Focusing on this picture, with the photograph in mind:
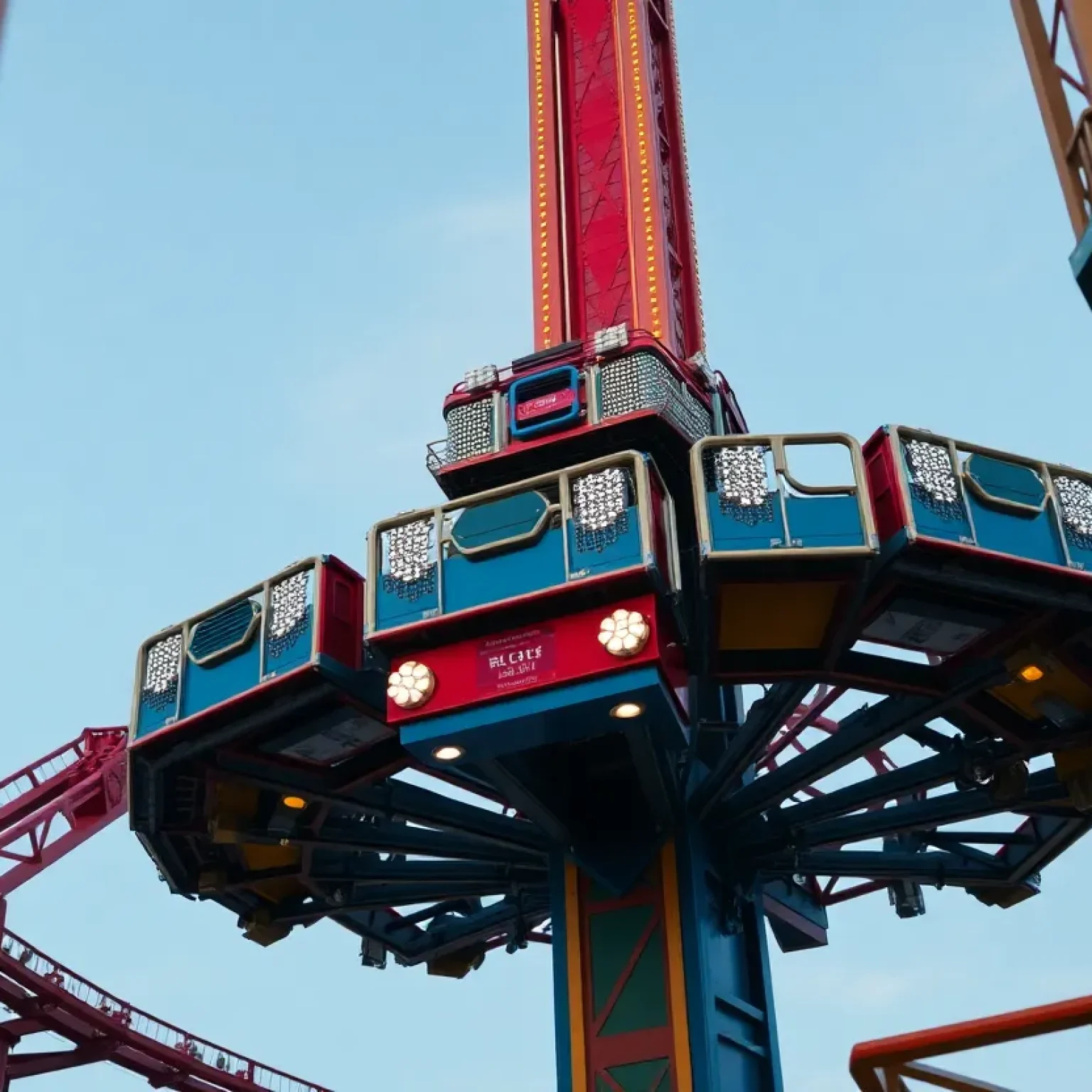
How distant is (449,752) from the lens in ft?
76.3

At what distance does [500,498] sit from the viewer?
2430 cm

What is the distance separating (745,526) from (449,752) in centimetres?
538

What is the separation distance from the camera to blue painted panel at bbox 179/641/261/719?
25.0 meters

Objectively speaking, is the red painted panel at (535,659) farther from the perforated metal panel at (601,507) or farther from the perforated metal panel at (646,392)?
the perforated metal panel at (646,392)

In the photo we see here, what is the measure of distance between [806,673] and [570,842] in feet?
19.3

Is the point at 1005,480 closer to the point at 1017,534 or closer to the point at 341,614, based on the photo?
the point at 1017,534

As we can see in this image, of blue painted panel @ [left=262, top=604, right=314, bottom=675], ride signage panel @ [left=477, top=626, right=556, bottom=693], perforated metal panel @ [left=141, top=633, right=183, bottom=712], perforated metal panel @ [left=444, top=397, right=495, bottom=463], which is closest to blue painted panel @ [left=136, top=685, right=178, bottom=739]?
perforated metal panel @ [left=141, top=633, right=183, bottom=712]

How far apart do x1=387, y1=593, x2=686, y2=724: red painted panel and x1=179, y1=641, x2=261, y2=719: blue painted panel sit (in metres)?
2.77

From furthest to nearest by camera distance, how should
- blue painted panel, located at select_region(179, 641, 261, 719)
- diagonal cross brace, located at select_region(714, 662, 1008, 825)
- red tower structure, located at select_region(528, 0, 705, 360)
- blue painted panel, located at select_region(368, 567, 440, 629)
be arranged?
red tower structure, located at select_region(528, 0, 705, 360), blue painted panel, located at select_region(179, 641, 261, 719), diagonal cross brace, located at select_region(714, 662, 1008, 825), blue painted panel, located at select_region(368, 567, 440, 629)

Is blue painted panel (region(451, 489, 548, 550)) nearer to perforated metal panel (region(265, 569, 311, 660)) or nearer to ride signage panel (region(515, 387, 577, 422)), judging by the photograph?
perforated metal panel (region(265, 569, 311, 660))

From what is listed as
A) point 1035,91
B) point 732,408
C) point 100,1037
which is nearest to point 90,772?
point 100,1037

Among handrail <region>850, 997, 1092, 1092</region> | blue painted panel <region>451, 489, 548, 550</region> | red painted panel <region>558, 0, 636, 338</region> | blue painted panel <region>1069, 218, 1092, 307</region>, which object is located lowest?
handrail <region>850, 997, 1092, 1092</region>

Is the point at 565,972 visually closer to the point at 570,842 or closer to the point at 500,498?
the point at 570,842

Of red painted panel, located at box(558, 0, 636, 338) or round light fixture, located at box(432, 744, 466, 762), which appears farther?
red painted panel, located at box(558, 0, 636, 338)
